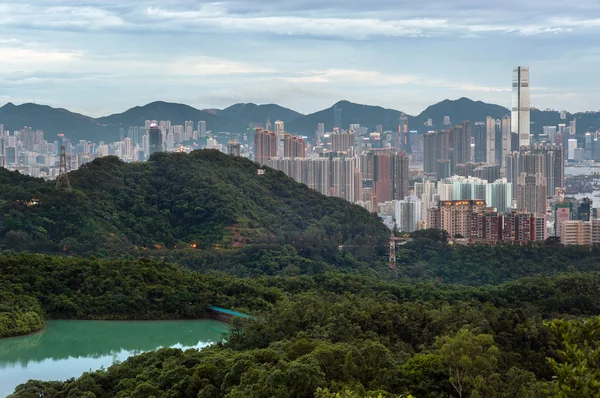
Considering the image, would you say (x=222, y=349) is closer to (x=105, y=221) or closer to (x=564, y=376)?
(x=564, y=376)

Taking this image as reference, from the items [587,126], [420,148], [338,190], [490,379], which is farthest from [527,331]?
[587,126]

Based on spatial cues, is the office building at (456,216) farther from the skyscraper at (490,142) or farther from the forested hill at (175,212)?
the skyscraper at (490,142)

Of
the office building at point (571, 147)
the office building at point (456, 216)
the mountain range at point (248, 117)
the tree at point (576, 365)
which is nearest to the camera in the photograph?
the tree at point (576, 365)

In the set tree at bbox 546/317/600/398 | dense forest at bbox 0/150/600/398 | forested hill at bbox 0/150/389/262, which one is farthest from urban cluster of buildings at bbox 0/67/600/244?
tree at bbox 546/317/600/398

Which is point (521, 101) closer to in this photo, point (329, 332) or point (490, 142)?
point (490, 142)

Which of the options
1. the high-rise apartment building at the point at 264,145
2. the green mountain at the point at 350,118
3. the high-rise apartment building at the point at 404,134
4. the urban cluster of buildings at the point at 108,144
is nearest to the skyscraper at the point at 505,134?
the high-rise apartment building at the point at 404,134

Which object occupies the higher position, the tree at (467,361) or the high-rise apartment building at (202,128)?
the high-rise apartment building at (202,128)

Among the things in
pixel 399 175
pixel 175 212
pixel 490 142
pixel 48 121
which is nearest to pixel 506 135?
pixel 490 142

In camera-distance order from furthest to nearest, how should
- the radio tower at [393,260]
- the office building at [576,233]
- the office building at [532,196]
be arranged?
the office building at [532,196]
the office building at [576,233]
the radio tower at [393,260]
